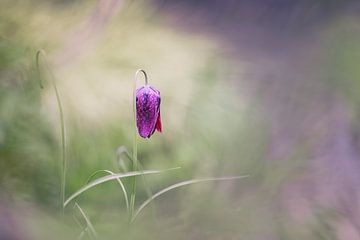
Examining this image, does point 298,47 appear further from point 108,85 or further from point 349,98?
point 108,85

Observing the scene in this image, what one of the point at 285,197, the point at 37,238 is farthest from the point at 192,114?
the point at 37,238

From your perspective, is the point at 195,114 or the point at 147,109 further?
the point at 195,114

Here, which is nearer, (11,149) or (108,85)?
(11,149)
